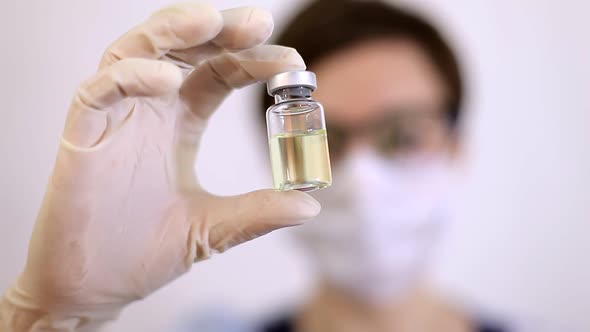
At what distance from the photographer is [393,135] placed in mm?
1593

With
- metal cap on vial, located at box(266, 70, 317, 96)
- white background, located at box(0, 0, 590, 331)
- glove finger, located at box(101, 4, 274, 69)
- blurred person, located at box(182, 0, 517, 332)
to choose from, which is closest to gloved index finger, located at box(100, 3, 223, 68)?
glove finger, located at box(101, 4, 274, 69)

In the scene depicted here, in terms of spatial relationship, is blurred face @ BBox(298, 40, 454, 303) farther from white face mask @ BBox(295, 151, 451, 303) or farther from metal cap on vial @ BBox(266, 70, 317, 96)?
metal cap on vial @ BBox(266, 70, 317, 96)

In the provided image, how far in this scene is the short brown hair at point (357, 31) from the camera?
5.33ft

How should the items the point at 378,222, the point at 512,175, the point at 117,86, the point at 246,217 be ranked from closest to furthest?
the point at 117,86
the point at 246,217
the point at 378,222
the point at 512,175

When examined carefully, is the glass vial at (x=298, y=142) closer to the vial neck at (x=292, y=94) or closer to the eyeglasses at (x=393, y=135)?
the vial neck at (x=292, y=94)

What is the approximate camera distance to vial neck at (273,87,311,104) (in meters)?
0.74

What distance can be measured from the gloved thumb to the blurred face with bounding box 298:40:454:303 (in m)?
0.74

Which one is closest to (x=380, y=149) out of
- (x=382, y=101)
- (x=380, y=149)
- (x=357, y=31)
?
(x=380, y=149)

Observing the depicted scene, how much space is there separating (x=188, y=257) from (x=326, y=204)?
0.76 metres

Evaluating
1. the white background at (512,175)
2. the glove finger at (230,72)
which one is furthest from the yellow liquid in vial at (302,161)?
the white background at (512,175)

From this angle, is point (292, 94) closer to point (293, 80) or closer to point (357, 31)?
point (293, 80)

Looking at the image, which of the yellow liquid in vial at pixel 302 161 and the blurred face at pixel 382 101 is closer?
the yellow liquid in vial at pixel 302 161

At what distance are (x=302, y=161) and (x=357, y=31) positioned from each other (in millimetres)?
994

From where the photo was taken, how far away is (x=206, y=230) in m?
0.81
